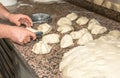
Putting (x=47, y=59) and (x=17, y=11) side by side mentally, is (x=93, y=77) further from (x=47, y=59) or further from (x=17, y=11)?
(x=17, y=11)

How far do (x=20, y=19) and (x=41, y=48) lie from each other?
0.61m

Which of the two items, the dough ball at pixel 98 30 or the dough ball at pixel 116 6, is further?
the dough ball at pixel 116 6

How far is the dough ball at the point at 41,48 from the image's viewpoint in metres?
1.74

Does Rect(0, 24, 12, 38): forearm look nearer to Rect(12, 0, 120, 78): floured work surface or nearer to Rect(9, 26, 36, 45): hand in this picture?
Rect(9, 26, 36, 45): hand

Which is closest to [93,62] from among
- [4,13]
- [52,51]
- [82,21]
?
[52,51]

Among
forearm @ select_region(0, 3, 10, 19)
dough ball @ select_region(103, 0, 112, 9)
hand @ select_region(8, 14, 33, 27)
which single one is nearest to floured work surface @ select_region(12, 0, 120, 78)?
dough ball @ select_region(103, 0, 112, 9)

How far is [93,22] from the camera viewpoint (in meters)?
2.22

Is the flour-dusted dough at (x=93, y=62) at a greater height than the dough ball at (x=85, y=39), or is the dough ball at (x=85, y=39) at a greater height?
the flour-dusted dough at (x=93, y=62)

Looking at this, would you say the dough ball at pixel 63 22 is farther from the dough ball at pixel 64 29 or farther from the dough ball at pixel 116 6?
the dough ball at pixel 116 6

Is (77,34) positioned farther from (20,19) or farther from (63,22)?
(20,19)

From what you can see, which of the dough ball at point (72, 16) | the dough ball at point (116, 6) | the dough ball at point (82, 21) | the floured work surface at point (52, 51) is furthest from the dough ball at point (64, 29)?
the dough ball at point (116, 6)

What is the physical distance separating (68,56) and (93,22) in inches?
30.5

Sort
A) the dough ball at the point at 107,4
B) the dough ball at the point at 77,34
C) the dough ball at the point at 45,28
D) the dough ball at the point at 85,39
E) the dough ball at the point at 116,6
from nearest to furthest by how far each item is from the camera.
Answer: the dough ball at the point at 85,39, the dough ball at the point at 77,34, the dough ball at the point at 45,28, the dough ball at the point at 116,6, the dough ball at the point at 107,4

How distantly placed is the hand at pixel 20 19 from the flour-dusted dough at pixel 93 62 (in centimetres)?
80
